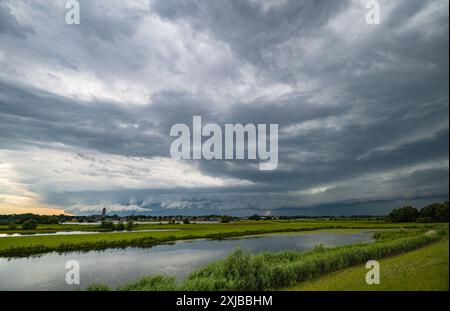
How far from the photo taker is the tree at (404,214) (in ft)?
391

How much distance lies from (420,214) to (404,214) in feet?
19.2

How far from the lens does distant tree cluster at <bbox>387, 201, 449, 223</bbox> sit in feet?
341

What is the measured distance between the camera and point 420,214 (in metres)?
119
